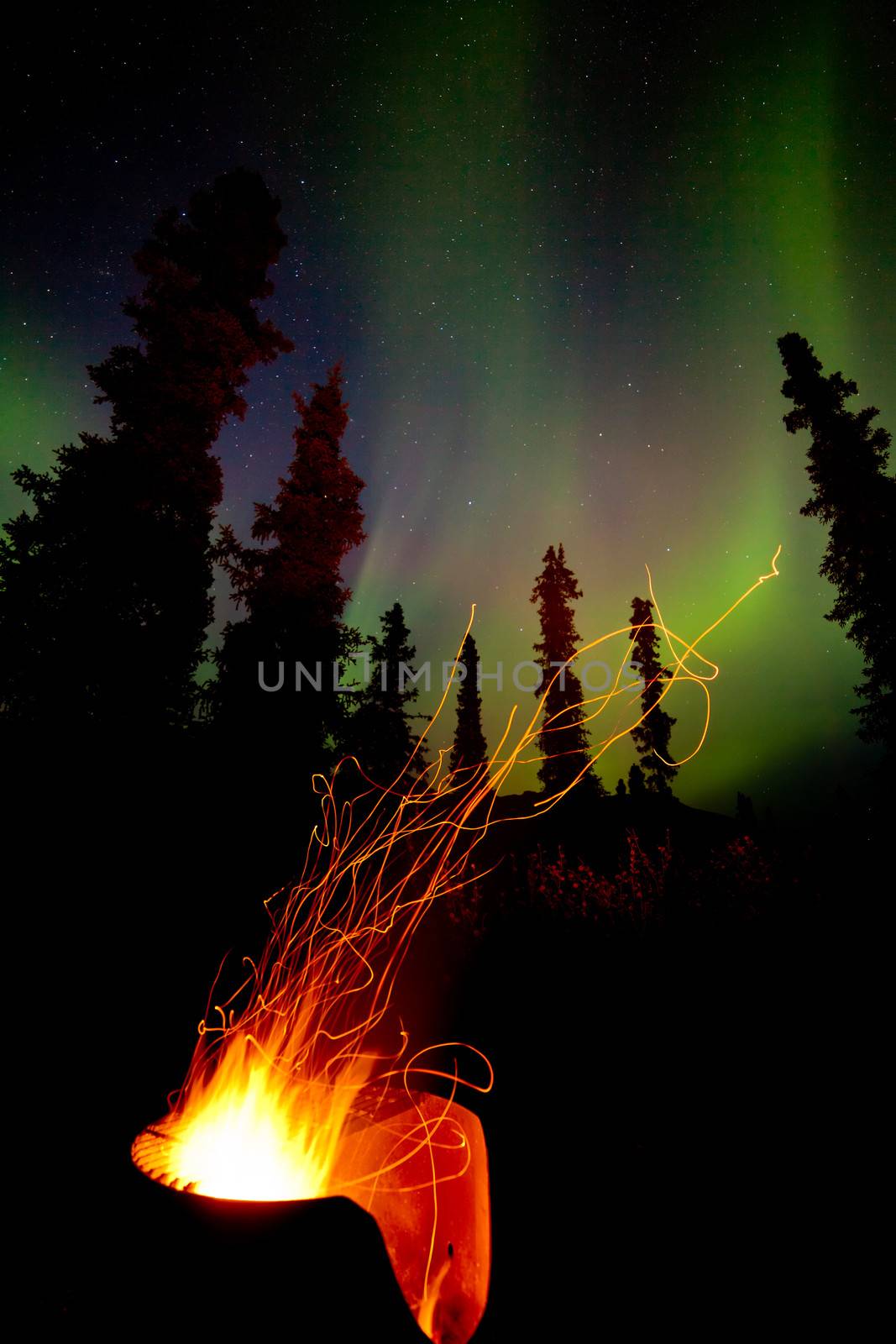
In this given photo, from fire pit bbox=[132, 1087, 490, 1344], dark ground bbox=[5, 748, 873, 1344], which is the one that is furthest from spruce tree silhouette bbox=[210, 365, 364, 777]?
fire pit bbox=[132, 1087, 490, 1344]

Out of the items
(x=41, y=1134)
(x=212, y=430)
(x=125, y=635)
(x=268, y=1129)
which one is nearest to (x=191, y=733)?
(x=125, y=635)

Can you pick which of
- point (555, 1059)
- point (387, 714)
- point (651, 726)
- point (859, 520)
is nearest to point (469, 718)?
point (651, 726)

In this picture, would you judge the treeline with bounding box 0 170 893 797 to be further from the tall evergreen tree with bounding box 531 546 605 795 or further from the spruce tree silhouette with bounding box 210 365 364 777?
the tall evergreen tree with bounding box 531 546 605 795

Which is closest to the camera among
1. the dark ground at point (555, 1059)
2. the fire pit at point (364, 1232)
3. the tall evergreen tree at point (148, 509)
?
the fire pit at point (364, 1232)

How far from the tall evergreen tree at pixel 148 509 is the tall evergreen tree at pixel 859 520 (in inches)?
636

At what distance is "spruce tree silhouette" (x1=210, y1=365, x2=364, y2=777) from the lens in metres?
12.5

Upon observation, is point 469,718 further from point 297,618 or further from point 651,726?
point 297,618

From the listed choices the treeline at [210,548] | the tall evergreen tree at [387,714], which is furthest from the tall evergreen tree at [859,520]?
the tall evergreen tree at [387,714]

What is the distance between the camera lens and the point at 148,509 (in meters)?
11.1

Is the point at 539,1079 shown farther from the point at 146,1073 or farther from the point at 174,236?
the point at 174,236

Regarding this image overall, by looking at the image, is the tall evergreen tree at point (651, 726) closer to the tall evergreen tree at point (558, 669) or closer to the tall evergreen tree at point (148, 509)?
the tall evergreen tree at point (558, 669)

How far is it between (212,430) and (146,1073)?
1204 centimetres

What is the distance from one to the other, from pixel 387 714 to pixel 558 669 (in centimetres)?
1348

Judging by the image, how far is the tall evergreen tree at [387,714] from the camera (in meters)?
14.3
